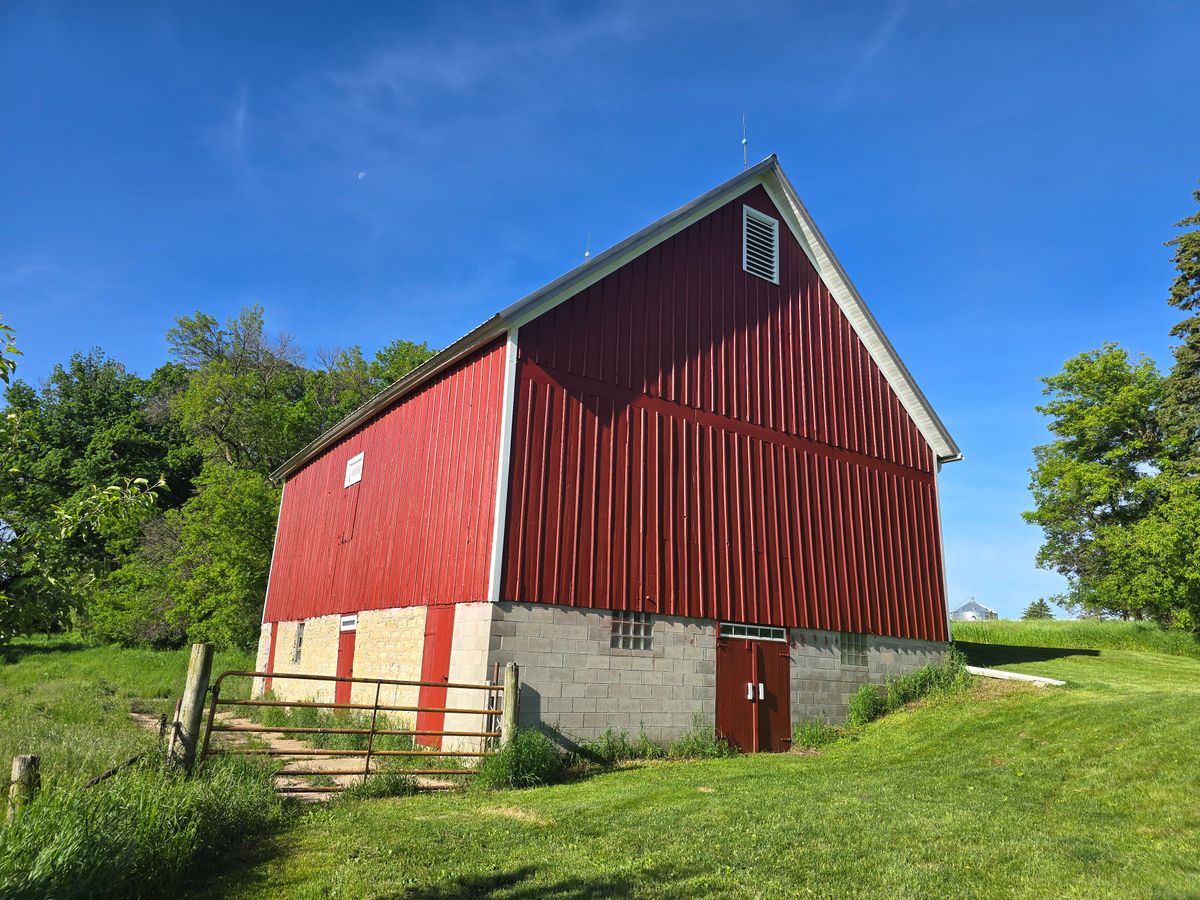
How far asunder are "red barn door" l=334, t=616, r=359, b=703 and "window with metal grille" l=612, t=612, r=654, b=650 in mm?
6577

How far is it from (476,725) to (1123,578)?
31136 mm

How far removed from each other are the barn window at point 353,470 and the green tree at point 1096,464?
3009cm

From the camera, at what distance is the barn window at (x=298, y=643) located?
70.4ft

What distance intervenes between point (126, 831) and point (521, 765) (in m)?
5.96

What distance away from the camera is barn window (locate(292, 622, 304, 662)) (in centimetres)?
2145

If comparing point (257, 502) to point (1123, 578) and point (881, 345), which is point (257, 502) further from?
point (1123, 578)

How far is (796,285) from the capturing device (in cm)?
1875

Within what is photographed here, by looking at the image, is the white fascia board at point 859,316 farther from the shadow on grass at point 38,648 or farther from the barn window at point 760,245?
the shadow on grass at point 38,648

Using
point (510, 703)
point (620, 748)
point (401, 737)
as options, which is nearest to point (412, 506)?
point (401, 737)

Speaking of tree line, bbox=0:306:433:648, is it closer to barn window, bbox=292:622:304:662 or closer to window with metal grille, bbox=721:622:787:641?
barn window, bbox=292:622:304:662

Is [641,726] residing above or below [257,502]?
below

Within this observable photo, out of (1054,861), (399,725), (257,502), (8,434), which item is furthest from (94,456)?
(1054,861)

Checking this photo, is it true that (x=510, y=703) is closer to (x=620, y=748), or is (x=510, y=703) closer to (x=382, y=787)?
(x=382, y=787)

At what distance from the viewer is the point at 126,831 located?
5.76 metres
